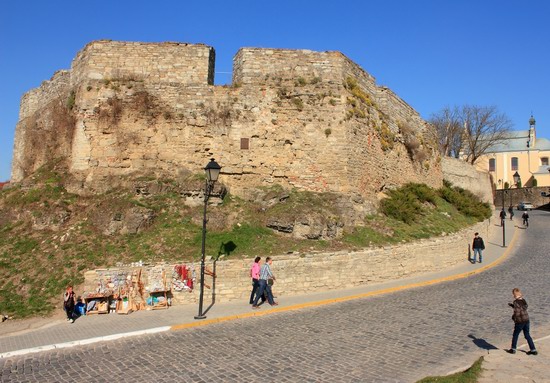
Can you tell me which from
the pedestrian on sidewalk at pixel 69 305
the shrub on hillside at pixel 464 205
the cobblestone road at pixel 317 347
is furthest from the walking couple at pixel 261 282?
the shrub on hillside at pixel 464 205

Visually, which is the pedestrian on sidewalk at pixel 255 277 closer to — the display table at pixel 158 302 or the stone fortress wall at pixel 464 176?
the display table at pixel 158 302

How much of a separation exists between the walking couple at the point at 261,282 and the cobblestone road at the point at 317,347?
3.19ft

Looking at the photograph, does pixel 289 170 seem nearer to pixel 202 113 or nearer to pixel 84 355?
pixel 202 113

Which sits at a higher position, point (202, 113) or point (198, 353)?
point (202, 113)

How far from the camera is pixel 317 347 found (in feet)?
27.0

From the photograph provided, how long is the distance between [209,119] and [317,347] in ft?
39.6

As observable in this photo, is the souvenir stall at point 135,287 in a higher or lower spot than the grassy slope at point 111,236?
lower

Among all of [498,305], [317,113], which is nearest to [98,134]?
[317,113]

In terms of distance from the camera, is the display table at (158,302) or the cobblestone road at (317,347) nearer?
the cobblestone road at (317,347)

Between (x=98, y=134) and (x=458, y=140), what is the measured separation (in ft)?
138

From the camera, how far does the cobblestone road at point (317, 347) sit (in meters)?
6.97

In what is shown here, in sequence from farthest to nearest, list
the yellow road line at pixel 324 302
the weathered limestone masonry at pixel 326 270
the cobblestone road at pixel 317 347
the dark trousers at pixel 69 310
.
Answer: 1. the weathered limestone masonry at pixel 326 270
2. the dark trousers at pixel 69 310
3. the yellow road line at pixel 324 302
4. the cobblestone road at pixel 317 347

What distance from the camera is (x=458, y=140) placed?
4847 cm

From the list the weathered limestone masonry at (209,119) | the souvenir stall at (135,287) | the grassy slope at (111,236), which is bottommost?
the souvenir stall at (135,287)
